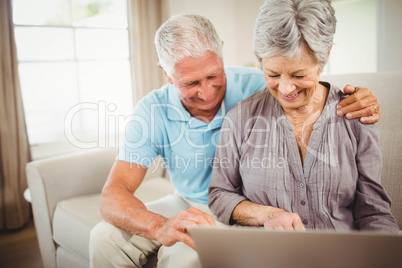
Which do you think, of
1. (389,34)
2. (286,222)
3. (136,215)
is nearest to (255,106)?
(286,222)

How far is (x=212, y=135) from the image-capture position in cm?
144

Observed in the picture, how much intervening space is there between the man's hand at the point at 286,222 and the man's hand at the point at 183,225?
175 mm

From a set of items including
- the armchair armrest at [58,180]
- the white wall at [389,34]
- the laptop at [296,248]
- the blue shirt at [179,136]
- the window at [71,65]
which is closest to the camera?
the laptop at [296,248]

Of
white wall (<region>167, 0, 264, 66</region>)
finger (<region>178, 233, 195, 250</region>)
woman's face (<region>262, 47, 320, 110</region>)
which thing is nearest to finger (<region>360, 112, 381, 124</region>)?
woman's face (<region>262, 47, 320, 110</region>)

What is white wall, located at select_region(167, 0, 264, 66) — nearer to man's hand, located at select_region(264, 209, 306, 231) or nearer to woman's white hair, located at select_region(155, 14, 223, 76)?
woman's white hair, located at select_region(155, 14, 223, 76)

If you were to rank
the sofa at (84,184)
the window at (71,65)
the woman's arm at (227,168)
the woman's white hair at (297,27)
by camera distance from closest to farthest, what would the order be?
the woman's white hair at (297,27) → the woman's arm at (227,168) → the sofa at (84,184) → the window at (71,65)

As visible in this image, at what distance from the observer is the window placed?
3.04 meters

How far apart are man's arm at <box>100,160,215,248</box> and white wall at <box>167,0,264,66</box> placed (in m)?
2.67

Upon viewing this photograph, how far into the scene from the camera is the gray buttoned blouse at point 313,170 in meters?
1.04

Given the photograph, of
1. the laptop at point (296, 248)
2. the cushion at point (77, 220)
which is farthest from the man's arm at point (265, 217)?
the cushion at point (77, 220)

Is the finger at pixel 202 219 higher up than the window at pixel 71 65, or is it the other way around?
the window at pixel 71 65

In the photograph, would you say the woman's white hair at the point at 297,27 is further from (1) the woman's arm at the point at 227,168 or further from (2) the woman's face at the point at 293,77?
(1) the woman's arm at the point at 227,168

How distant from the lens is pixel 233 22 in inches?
157

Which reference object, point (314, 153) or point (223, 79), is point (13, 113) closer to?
point (223, 79)
